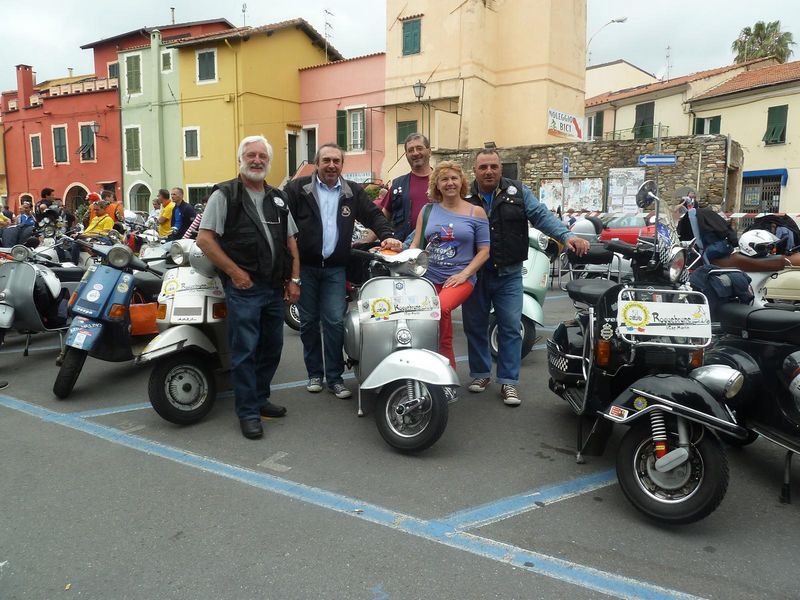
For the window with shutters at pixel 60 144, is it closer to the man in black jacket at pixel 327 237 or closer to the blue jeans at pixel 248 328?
the man in black jacket at pixel 327 237

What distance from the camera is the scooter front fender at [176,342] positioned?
3949 millimetres

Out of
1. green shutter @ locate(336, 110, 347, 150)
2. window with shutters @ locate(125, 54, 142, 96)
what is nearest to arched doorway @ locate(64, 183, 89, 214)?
window with shutters @ locate(125, 54, 142, 96)

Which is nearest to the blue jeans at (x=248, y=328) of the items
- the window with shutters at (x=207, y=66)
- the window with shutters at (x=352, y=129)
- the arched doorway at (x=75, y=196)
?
the window with shutters at (x=352, y=129)

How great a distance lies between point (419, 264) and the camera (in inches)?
161

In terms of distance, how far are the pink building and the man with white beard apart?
22.8 metres

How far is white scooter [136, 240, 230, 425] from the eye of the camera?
13.3 feet

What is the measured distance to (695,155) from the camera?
19.1 meters

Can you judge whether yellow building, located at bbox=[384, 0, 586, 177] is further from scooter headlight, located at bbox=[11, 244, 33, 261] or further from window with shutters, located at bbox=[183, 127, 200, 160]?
scooter headlight, located at bbox=[11, 244, 33, 261]

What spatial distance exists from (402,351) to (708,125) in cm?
3127

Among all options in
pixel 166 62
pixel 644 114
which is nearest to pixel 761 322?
pixel 166 62

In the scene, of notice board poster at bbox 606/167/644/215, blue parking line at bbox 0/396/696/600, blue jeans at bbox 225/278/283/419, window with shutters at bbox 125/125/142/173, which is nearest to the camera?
blue parking line at bbox 0/396/696/600

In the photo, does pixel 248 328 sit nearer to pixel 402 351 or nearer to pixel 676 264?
pixel 402 351

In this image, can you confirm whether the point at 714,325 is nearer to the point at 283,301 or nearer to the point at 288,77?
the point at 283,301

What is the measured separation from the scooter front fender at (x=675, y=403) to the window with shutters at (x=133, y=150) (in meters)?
31.8
